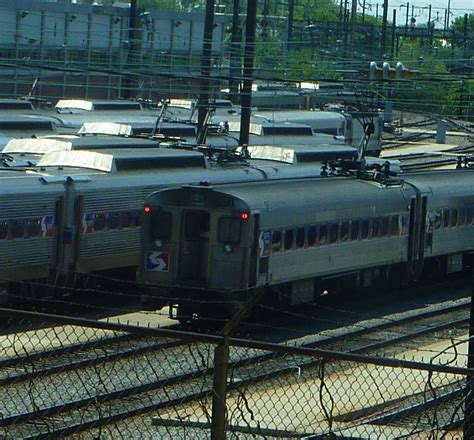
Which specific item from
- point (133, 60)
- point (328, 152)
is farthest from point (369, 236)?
point (133, 60)

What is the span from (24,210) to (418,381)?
751 cm

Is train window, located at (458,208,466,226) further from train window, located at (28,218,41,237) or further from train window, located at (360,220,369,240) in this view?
train window, located at (28,218,41,237)

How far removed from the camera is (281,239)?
850 inches

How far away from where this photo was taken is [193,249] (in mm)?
21172

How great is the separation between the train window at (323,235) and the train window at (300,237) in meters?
0.60

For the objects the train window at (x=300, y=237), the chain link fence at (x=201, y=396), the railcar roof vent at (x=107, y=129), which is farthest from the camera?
the railcar roof vent at (x=107, y=129)

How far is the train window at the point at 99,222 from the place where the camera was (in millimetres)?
22920

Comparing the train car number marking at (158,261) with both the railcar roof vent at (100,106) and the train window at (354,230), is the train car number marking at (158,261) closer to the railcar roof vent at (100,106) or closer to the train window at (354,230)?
the train window at (354,230)

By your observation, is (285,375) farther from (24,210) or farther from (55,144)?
(55,144)

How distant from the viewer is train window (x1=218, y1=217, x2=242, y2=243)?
2070 cm

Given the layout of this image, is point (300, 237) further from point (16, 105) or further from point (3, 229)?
point (16, 105)

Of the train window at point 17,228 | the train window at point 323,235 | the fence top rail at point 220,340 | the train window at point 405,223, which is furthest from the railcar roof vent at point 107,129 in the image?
the fence top rail at point 220,340

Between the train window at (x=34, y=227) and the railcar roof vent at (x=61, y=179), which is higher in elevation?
the railcar roof vent at (x=61, y=179)

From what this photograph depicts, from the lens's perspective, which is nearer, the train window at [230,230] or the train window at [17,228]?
the train window at [230,230]
